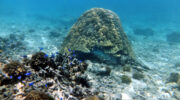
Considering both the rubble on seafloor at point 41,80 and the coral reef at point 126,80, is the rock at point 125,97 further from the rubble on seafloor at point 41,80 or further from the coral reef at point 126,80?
the rubble on seafloor at point 41,80

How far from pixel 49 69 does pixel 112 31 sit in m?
6.43

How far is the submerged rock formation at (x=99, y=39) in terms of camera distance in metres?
8.16

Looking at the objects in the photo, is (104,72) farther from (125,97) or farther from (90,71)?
(125,97)

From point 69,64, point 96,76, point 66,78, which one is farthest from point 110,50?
point 66,78

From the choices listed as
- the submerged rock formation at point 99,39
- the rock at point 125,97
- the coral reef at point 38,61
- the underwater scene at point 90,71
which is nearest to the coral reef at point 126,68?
the underwater scene at point 90,71

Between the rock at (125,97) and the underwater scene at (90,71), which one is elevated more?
the underwater scene at (90,71)

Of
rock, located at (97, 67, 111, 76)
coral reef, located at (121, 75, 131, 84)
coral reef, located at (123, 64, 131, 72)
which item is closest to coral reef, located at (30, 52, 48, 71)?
rock, located at (97, 67, 111, 76)

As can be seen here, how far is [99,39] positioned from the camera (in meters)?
8.43

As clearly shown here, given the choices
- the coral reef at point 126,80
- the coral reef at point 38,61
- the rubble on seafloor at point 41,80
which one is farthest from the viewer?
the coral reef at point 126,80

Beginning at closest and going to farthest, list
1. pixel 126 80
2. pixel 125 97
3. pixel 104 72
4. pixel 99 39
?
1. pixel 125 97
2. pixel 126 80
3. pixel 104 72
4. pixel 99 39

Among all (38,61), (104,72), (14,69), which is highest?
(38,61)

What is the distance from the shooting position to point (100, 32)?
8.71 metres

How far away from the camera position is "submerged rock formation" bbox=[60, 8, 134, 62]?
816cm

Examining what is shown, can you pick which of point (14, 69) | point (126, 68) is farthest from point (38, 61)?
point (126, 68)
